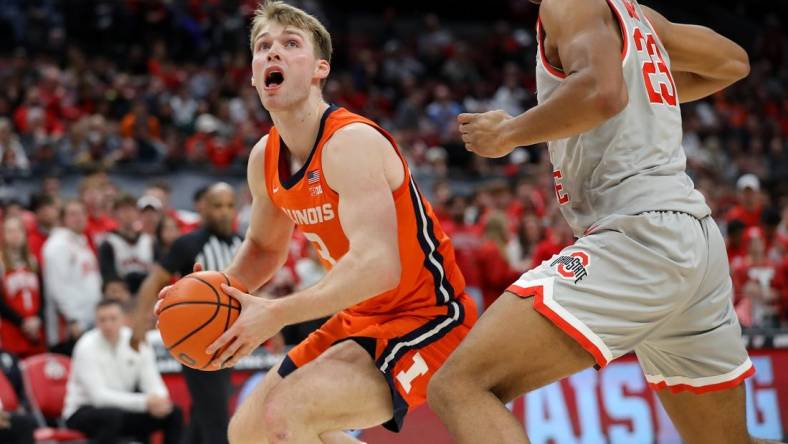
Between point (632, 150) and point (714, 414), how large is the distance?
972 mm

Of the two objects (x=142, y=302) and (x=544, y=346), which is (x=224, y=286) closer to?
(x=544, y=346)

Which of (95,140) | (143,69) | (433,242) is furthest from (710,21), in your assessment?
(433,242)

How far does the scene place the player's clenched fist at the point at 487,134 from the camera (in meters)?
3.49

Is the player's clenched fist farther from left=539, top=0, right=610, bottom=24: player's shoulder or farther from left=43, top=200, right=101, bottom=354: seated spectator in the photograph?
left=43, top=200, right=101, bottom=354: seated spectator

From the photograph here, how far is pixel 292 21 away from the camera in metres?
4.17

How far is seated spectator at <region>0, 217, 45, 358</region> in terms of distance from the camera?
8609mm

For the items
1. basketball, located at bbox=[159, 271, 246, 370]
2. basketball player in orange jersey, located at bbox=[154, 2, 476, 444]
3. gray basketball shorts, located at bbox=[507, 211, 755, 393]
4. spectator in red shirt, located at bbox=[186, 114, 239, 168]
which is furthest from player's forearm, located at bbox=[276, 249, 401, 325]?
spectator in red shirt, located at bbox=[186, 114, 239, 168]

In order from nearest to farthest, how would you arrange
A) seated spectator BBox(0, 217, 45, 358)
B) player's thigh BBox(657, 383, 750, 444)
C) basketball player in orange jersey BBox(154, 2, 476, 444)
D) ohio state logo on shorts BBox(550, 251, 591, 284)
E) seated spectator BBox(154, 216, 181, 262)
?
ohio state logo on shorts BBox(550, 251, 591, 284), player's thigh BBox(657, 383, 750, 444), basketball player in orange jersey BBox(154, 2, 476, 444), seated spectator BBox(0, 217, 45, 358), seated spectator BBox(154, 216, 181, 262)

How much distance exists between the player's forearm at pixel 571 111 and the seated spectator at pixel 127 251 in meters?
6.04

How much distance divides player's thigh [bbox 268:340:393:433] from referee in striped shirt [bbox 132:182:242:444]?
2.88 metres

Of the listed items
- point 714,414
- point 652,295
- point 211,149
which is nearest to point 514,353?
point 652,295

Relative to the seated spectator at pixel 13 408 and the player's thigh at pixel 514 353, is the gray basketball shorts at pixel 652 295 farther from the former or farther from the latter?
the seated spectator at pixel 13 408

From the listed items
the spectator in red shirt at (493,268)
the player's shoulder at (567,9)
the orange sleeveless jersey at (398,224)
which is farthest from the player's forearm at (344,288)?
the spectator in red shirt at (493,268)

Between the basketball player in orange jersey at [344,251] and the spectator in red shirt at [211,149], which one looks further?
the spectator in red shirt at [211,149]
